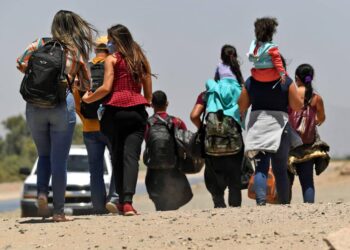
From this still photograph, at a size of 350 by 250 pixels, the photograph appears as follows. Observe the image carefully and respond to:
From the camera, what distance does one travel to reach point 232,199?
38.6 feet

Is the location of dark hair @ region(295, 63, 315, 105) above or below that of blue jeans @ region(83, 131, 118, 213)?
above

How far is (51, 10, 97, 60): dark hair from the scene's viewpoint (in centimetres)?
995

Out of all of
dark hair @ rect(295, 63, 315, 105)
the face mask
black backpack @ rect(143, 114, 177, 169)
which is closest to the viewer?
the face mask

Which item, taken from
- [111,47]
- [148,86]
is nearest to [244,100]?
[148,86]

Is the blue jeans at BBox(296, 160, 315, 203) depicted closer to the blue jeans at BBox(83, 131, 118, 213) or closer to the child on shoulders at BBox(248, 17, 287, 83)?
the child on shoulders at BBox(248, 17, 287, 83)

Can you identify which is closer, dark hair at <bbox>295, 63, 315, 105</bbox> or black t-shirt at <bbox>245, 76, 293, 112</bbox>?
black t-shirt at <bbox>245, 76, 293, 112</bbox>

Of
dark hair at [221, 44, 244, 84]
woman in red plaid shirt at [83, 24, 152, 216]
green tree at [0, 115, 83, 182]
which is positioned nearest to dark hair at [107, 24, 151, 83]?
woman in red plaid shirt at [83, 24, 152, 216]

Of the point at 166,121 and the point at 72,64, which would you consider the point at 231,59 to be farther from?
the point at 72,64

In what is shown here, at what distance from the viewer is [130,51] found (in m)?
10.4

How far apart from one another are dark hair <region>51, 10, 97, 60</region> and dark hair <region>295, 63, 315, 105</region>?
2.59 meters

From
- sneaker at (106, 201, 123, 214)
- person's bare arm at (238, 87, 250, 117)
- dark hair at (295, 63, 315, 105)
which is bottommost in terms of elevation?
sneaker at (106, 201, 123, 214)

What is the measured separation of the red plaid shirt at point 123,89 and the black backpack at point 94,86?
82 centimetres

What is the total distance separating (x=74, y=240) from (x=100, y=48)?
2949mm

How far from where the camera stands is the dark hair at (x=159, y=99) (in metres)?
12.4
